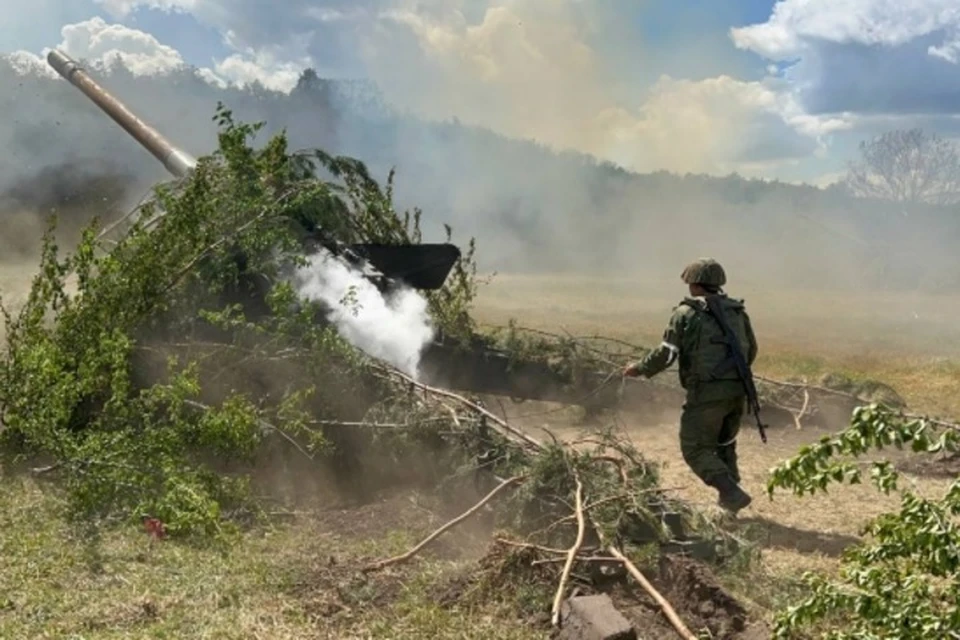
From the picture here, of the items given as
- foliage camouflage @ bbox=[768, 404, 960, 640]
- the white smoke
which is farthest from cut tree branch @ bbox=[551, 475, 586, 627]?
the white smoke

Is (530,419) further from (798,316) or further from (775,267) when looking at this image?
(775,267)

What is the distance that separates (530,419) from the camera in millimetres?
9633

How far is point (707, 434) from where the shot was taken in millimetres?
6129

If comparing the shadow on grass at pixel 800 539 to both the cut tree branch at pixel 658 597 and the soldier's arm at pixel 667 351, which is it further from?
the cut tree branch at pixel 658 597

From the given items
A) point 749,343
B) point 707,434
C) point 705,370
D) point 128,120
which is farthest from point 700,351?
point 128,120

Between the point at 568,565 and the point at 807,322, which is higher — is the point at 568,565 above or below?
below

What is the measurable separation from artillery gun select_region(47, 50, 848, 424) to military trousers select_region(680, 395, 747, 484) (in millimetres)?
2337

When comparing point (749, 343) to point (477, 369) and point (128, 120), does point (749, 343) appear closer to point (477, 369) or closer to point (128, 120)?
point (477, 369)

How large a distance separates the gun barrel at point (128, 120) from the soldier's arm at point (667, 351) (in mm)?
5276

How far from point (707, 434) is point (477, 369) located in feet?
9.19

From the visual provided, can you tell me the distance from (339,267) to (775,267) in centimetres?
2853

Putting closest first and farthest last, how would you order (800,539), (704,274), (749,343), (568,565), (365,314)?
1. (568,565)
2. (800,539)
3. (704,274)
4. (749,343)
5. (365,314)

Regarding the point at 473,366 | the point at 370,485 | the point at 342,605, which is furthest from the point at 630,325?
the point at 342,605

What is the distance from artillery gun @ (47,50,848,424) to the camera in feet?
27.0
